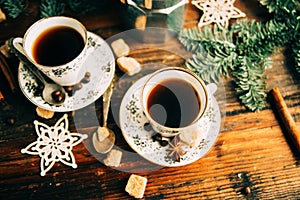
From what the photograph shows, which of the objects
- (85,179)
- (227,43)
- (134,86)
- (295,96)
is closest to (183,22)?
(227,43)

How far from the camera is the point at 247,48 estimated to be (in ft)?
3.98

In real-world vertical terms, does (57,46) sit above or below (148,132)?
above

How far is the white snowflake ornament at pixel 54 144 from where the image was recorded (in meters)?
1.12

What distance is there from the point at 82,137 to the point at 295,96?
660 millimetres

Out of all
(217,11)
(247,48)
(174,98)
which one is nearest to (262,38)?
(247,48)

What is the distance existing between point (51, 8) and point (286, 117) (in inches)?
31.3

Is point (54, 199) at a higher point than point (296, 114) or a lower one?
lower

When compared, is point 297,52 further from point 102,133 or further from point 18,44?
point 18,44

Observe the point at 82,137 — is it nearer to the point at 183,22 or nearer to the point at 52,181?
the point at 52,181

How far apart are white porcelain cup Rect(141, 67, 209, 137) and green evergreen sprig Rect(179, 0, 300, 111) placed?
14 cm

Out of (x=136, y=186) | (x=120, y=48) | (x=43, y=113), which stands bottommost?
(x=136, y=186)

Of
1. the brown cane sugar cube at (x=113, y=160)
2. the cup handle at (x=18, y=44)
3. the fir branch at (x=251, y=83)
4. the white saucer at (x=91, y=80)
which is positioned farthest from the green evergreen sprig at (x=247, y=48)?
the cup handle at (x=18, y=44)

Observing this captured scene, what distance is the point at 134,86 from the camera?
1166mm

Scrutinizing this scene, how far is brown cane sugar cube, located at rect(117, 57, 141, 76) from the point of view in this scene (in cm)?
119
